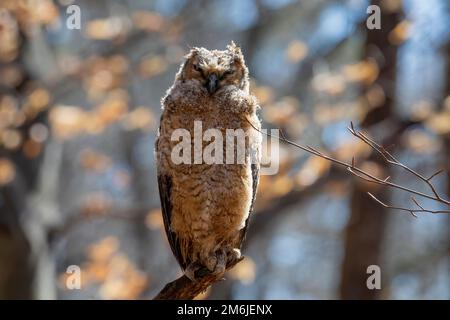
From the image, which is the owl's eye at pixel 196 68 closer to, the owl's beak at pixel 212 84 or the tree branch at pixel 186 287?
the owl's beak at pixel 212 84

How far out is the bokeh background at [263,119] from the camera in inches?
336

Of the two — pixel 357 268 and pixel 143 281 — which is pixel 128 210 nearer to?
pixel 143 281

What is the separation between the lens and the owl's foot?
4.90m

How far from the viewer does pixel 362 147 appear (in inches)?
364

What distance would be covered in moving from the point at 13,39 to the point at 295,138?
4.02m

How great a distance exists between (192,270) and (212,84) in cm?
137

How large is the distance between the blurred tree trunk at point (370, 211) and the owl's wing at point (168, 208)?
3926mm

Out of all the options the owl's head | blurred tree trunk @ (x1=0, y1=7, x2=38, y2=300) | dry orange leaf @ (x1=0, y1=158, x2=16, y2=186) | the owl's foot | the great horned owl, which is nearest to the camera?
the owl's foot

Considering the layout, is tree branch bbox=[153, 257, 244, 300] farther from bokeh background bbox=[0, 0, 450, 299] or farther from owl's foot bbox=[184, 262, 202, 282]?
bokeh background bbox=[0, 0, 450, 299]

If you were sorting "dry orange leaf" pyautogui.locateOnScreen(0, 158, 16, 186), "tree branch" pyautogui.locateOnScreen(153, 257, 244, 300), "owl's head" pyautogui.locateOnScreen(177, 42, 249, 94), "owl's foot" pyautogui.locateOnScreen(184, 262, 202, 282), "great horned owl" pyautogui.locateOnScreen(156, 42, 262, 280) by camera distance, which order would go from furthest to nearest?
"dry orange leaf" pyautogui.locateOnScreen(0, 158, 16, 186), "owl's head" pyautogui.locateOnScreen(177, 42, 249, 94), "great horned owl" pyautogui.locateOnScreen(156, 42, 262, 280), "owl's foot" pyautogui.locateOnScreen(184, 262, 202, 282), "tree branch" pyautogui.locateOnScreen(153, 257, 244, 300)

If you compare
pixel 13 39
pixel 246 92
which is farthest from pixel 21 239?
pixel 246 92

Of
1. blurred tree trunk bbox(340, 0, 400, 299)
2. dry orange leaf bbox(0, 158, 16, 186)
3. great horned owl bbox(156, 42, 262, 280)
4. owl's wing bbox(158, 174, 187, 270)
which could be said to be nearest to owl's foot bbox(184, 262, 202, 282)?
great horned owl bbox(156, 42, 262, 280)

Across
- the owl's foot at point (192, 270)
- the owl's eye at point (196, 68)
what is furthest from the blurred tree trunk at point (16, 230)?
the owl's eye at point (196, 68)

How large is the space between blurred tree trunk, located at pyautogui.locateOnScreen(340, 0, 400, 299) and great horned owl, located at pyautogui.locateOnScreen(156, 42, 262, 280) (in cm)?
399
